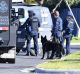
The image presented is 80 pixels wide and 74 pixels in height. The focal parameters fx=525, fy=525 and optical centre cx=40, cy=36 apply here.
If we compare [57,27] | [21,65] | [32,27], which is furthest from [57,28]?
[21,65]

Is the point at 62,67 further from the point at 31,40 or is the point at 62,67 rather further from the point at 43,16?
the point at 43,16

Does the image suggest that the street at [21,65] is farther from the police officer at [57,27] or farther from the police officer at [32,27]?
the police officer at [57,27]

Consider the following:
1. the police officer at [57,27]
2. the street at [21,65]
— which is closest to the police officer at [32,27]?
the street at [21,65]

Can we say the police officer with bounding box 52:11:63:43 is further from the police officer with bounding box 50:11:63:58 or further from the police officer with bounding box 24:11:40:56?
the police officer with bounding box 24:11:40:56

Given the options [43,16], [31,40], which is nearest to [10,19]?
[31,40]

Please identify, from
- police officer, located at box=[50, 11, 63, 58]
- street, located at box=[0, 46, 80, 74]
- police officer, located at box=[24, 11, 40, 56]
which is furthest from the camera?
police officer, located at box=[24, 11, 40, 56]

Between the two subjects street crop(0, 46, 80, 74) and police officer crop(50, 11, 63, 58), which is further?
police officer crop(50, 11, 63, 58)

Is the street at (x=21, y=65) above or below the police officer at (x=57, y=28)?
below

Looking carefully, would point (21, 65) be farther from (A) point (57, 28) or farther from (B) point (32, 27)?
(B) point (32, 27)

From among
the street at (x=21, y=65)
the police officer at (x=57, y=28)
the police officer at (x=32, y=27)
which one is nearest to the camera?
the street at (x=21, y=65)

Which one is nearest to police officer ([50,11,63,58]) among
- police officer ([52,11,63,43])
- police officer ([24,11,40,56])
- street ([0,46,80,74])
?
police officer ([52,11,63,43])

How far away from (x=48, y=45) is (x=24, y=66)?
251 centimetres

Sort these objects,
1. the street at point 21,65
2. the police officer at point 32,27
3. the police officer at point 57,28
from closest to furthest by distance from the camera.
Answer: the street at point 21,65
the police officer at point 57,28
the police officer at point 32,27

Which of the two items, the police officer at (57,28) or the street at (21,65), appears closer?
the street at (21,65)
